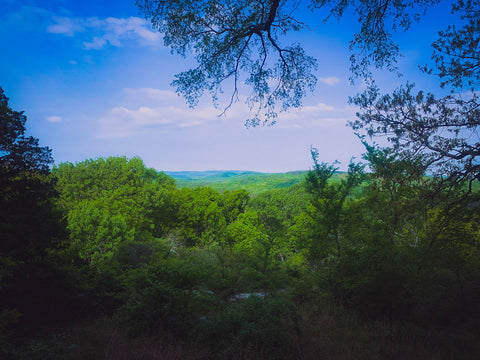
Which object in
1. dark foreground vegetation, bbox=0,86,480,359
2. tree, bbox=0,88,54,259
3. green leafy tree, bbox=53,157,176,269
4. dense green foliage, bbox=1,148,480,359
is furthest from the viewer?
green leafy tree, bbox=53,157,176,269

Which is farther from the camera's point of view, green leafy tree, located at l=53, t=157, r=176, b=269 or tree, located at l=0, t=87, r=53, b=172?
green leafy tree, located at l=53, t=157, r=176, b=269

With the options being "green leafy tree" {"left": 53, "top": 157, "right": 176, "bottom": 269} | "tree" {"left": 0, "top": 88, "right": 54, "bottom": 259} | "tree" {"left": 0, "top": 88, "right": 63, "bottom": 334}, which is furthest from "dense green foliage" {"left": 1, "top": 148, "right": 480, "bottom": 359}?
"green leafy tree" {"left": 53, "top": 157, "right": 176, "bottom": 269}

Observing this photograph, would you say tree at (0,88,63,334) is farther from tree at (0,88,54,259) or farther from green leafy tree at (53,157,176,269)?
green leafy tree at (53,157,176,269)

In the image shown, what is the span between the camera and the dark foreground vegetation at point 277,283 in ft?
16.9

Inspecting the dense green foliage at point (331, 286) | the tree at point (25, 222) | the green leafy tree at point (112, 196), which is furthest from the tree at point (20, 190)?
the green leafy tree at point (112, 196)

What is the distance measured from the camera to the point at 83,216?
70.9ft

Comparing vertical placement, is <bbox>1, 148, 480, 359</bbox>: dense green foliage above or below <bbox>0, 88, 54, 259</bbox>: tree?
below

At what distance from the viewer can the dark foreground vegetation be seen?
5156mm

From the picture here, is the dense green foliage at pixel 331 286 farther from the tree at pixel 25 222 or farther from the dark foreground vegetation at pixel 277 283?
the tree at pixel 25 222

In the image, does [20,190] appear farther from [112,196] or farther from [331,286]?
[112,196]

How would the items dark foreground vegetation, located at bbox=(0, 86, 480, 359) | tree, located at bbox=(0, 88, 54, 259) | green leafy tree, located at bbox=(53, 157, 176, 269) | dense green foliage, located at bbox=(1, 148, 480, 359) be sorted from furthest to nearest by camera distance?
green leafy tree, located at bbox=(53, 157, 176, 269) → tree, located at bbox=(0, 88, 54, 259) → dense green foliage, located at bbox=(1, 148, 480, 359) → dark foreground vegetation, located at bbox=(0, 86, 480, 359)

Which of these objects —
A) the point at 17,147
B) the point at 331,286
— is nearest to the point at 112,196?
the point at 17,147

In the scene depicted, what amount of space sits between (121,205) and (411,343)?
89.6 feet

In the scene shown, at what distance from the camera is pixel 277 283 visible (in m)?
15.6
